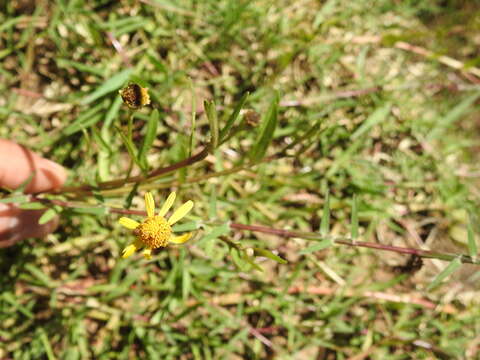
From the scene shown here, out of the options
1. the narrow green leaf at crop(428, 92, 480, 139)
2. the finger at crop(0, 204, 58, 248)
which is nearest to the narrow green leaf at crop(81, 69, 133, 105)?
the finger at crop(0, 204, 58, 248)

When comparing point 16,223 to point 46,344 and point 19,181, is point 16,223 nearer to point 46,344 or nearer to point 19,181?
point 19,181

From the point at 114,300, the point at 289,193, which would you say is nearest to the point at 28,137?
the point at 114,300

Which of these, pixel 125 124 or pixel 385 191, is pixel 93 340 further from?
pixel 385 191

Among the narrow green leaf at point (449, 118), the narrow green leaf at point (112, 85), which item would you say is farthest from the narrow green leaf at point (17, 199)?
the narrow green leaf at point (449, 118)

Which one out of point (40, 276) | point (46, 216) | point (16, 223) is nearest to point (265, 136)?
point (46, 216)

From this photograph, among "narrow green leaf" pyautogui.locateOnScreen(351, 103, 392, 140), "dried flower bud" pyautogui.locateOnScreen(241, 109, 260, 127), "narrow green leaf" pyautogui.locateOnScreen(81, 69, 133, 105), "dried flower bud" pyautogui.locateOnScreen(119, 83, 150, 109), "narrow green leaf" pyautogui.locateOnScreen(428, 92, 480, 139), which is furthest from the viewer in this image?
"narrow green leaf" pyautogui.locateOnScreen(428, 92, 480, 139)

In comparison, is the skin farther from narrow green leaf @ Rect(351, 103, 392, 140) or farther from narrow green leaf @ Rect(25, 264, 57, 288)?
narrow green leaf @ Rect(351, 103, 392, 140)

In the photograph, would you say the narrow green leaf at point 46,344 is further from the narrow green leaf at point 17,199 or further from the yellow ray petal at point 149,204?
the yellow ray petal at point 149,204
